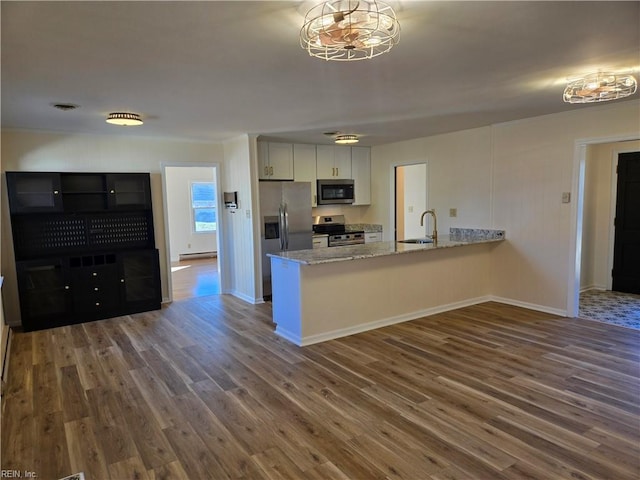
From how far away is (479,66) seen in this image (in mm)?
2730

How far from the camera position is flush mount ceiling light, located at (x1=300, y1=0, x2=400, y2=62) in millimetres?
1761

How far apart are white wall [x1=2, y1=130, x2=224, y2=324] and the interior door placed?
19.1 ft

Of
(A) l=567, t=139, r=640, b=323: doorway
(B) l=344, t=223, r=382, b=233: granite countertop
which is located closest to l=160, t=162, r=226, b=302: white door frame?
(B) l=344, t=223, r=382, b=233: granite countertop

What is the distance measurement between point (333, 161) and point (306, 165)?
1.78ft

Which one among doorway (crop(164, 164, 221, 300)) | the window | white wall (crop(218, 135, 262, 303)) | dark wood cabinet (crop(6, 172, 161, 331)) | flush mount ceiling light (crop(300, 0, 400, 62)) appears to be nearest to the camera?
flush mount ceiling light (crop(300, 0, 400, 62))

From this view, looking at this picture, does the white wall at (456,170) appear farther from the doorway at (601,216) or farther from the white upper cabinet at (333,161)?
the doorway at (601,216)

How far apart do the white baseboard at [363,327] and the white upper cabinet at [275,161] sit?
2602 millimetres

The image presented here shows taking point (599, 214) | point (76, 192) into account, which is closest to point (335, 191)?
point (76, 192)

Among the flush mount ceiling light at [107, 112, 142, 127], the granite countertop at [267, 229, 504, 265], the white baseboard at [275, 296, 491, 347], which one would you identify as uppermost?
the flush mount ceiling light at [107, 112, 142, 127]

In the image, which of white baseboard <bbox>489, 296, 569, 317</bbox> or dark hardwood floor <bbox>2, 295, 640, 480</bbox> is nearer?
dark hardwood floor <bbox>2, 295, 640, 480</bbox>

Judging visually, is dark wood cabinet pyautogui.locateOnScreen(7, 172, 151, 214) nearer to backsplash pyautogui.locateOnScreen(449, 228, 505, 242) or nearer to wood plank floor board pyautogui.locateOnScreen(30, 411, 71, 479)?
wood plank floor board pyautogui.locateOnScreen(30, 411, 71, 479)

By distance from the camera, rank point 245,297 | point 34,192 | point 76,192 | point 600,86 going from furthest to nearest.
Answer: point 245,297
point 76,192
point 34,192
point 600,86

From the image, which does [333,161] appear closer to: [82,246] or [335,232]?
[335,232]

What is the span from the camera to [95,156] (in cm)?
511
